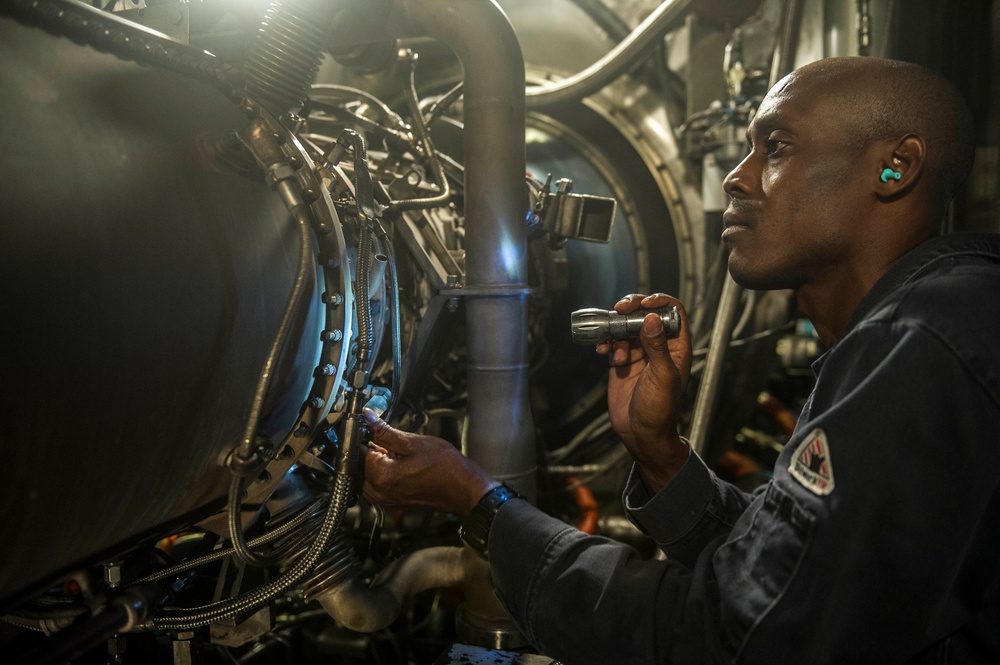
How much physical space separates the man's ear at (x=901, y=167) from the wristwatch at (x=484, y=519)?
0.82 metres

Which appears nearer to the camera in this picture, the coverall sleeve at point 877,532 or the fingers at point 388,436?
the coverall sleeve at point 877,532

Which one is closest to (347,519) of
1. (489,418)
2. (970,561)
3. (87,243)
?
(489,418)

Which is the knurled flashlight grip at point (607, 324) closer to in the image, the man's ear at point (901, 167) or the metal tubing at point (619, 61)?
the man's ear at point (901, 167)

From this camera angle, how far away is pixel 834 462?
902mm

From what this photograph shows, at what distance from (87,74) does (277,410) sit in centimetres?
60

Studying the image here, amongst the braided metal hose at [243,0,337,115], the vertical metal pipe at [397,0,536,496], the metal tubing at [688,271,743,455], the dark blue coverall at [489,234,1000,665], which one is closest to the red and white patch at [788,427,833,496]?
the dark blue coverall at [489,234,1000,665]

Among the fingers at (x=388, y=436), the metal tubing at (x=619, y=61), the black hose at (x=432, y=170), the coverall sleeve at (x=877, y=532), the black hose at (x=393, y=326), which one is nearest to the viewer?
the coverall sleeve at (x=877, y=532)

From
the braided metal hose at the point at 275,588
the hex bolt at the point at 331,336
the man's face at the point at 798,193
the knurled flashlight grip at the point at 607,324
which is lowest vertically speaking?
the braided metal hose at the point at 275,588

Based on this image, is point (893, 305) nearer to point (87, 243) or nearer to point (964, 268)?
point (964, 268)

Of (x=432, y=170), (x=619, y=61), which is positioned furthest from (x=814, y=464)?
(x=619, y=61)

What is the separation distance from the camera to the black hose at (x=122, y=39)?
1.00 meters

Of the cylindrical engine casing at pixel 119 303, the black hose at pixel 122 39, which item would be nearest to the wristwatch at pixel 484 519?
the cylindrical engine casing at pixel 119 303

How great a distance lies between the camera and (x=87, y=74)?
104 centimetres

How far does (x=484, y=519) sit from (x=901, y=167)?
92 centimetres
